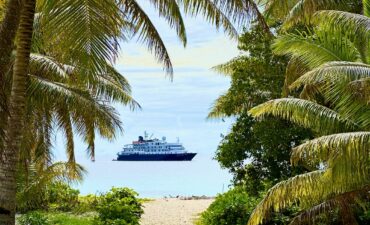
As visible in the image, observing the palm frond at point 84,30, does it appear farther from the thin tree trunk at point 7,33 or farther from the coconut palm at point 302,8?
the coconut palm at point 302,8

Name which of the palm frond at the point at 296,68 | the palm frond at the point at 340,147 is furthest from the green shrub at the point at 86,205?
the palm frond at the point at 340,147

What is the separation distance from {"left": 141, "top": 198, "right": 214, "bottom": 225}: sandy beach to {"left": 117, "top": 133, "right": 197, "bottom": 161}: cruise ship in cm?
3571

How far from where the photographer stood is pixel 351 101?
10.2 m

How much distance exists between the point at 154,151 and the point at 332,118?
5264 cm

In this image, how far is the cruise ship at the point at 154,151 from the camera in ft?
205

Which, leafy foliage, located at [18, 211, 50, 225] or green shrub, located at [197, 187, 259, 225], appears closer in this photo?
green shrub, located at [197, 187, 259, 225]

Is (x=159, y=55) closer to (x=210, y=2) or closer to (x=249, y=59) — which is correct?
(x=210, y=2)

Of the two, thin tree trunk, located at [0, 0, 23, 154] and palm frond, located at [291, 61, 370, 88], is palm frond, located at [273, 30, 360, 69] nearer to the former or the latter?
palm frond, located at [291, 61, 370, 88]

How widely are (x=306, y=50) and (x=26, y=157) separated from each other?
7181 mm

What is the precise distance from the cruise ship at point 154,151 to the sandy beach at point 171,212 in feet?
117

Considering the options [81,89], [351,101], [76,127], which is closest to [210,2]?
[351,101]

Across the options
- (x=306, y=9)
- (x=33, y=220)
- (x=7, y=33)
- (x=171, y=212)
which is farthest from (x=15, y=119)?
(x=171, y=212)

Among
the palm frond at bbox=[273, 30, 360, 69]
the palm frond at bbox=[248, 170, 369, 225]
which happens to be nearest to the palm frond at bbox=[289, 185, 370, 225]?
the palm frond at bbox=[248, 170, 369, 225]

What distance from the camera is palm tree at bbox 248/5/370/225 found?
910 cm
